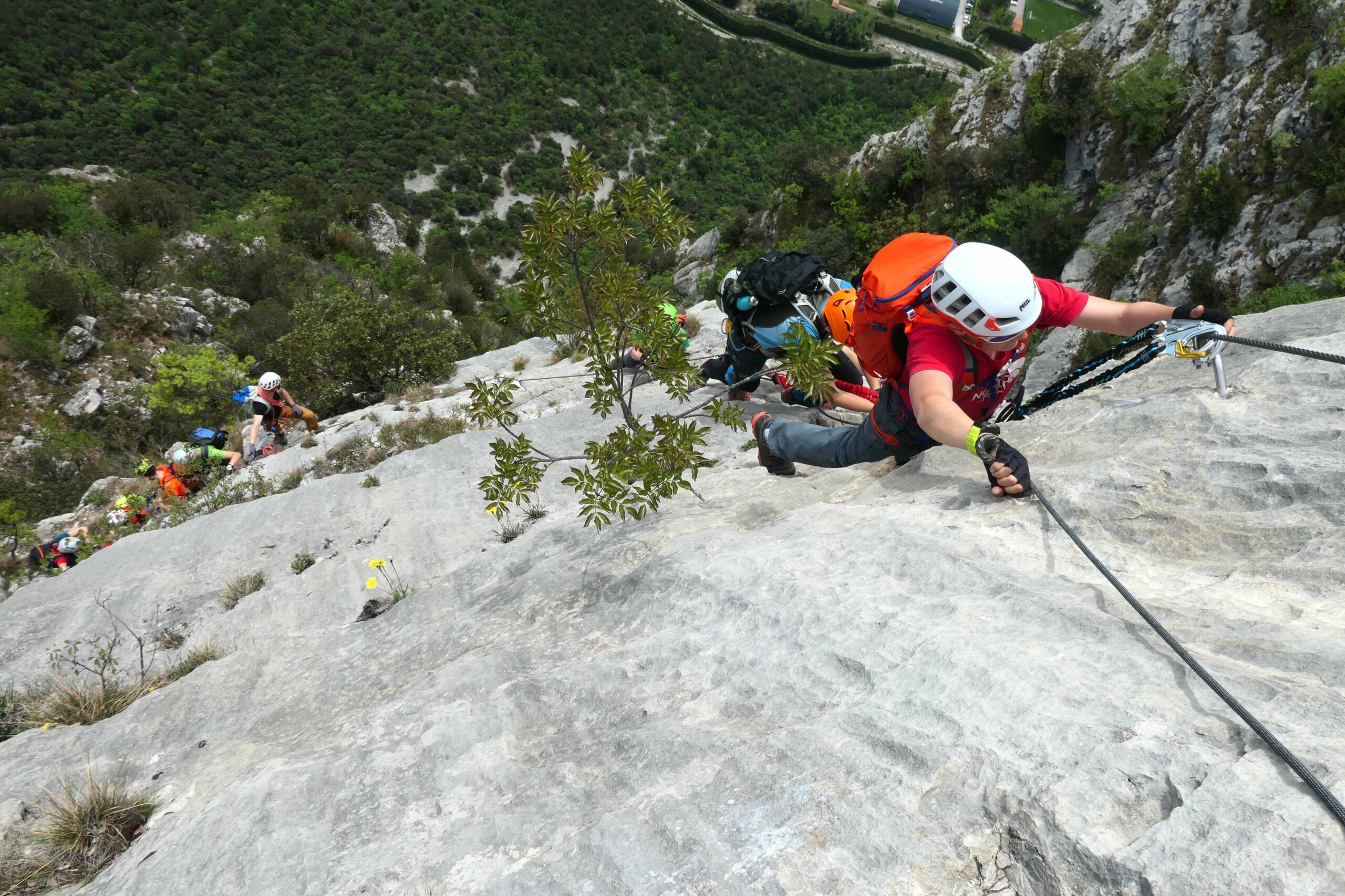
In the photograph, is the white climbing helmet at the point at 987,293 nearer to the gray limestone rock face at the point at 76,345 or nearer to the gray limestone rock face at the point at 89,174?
the gray limestone rock face at the point at 76,345

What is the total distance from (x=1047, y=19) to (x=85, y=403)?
11089cm

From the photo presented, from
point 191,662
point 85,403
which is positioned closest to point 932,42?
point 85,403

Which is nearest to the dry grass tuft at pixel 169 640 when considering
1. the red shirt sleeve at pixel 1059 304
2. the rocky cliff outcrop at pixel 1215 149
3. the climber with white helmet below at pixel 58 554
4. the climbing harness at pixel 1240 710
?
the climber with white helmet below at pixel 58 554

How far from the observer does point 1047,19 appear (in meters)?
86.2

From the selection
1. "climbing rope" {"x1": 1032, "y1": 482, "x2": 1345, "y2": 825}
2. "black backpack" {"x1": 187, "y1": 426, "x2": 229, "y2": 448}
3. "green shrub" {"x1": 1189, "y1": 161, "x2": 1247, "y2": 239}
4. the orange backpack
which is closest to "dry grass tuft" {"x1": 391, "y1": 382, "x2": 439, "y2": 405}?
"black backpack" {"x1": 187, "y1": 426, "x2": 229, "y2": 448}

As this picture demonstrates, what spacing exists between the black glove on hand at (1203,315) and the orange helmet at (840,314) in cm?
336

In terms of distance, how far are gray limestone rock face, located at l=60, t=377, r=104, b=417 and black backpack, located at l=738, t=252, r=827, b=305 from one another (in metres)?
20.8

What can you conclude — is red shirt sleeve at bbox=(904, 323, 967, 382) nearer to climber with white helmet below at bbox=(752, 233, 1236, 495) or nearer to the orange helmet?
climber with white helmet below at bbox=(752, 233, 1236, 495)

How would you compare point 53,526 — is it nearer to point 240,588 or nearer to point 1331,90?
point 240,588

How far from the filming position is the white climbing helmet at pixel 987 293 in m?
3.45

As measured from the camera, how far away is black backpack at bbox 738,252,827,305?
7.33 m

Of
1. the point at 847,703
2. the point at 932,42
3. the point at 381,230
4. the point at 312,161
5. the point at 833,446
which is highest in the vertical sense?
the point at 932,42

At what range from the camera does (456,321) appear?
2695 cm

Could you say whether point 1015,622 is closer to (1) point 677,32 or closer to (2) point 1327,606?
(2) point 1327,606
